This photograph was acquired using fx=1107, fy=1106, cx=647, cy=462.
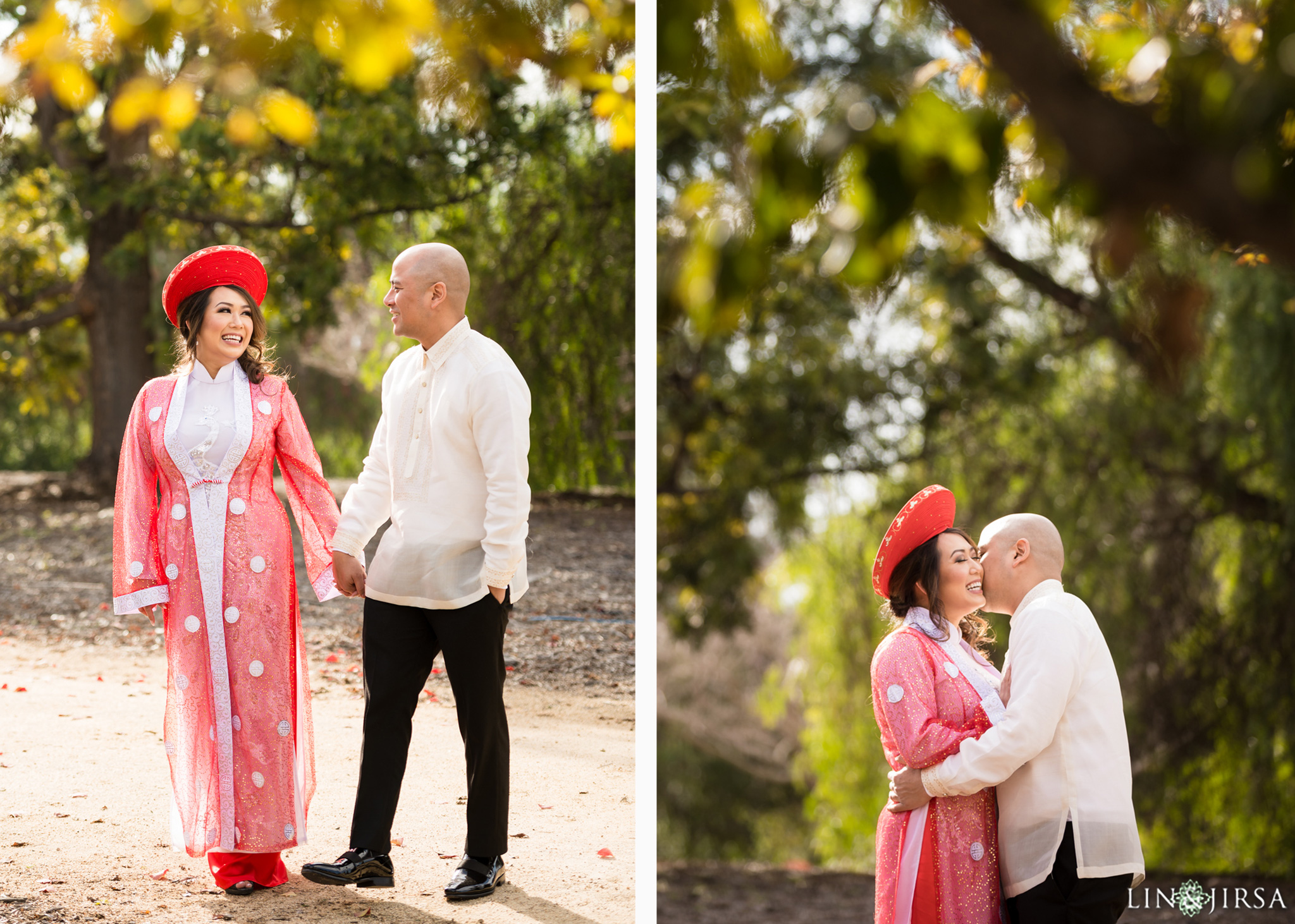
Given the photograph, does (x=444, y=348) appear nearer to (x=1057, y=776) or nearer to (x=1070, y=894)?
(x=1057, y=776)

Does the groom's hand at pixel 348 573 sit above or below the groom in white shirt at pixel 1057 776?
above

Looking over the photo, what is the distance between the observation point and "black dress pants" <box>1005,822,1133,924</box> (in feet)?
5.76

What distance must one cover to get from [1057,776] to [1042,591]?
0.30 metres

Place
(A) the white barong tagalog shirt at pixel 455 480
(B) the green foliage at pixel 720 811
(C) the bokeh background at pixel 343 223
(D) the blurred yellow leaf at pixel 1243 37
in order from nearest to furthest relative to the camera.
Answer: (D) the blurred yellow leaf at pixel 1243 37 < (A) the white barong tagalog shirt at pixel 455 480 < (B) the green foliage at pixel 720 811 < (C) the bokeh background at pixel 343 223

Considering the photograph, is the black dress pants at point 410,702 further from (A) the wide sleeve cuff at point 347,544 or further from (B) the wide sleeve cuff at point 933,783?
(B) the wide sleeve cuff at point 933,783

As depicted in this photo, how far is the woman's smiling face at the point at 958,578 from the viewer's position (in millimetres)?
1919

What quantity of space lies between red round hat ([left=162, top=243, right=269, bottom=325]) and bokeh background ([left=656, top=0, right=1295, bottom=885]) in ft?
3.33

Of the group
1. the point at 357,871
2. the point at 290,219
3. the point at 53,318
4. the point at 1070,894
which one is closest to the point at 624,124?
the point at 357,871

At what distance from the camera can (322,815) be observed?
293cm

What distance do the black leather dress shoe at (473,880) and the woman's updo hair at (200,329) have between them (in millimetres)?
Result: 1152

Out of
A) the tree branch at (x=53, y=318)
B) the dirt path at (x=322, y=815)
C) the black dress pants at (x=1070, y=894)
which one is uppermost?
the tree branch at (x=53, y=318)

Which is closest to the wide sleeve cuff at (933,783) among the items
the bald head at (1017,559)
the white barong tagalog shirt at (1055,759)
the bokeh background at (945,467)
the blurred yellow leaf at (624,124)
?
the white barong tagalog shirt at (1055,759)

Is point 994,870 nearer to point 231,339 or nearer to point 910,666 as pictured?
point 910,666

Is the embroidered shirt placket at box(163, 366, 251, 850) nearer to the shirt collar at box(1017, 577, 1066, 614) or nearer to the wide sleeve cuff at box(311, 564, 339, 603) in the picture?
the wide sleeve cuff at box(311, 564, 339, 603)
